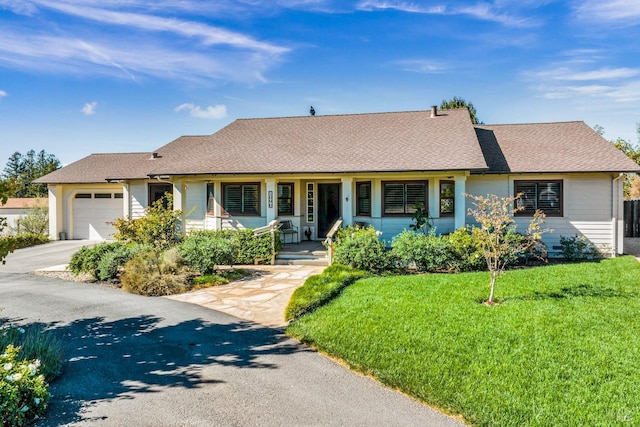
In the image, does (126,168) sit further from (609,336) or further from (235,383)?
(609,336)

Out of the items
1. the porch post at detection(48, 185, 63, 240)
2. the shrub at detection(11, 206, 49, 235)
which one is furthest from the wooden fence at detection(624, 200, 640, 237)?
the shrub at detection(11, 206, 49, 235)

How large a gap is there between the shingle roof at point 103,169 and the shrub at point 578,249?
17882 mm

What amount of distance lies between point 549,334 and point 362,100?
18260 mm

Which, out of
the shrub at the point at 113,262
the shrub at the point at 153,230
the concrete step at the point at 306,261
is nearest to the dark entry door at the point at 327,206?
the concrete step at the point at 306,261

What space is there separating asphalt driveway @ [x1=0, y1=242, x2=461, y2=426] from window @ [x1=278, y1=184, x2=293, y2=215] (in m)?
8.23

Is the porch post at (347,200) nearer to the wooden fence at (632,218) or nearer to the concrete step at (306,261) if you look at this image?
the concrete step at (306,261)

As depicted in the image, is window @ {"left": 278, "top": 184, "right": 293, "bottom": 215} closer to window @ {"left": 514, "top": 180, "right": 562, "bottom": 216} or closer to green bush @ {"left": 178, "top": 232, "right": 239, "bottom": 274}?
green bush @ {"left": 178, "top": 232, "right": 239, "bottom": 274}

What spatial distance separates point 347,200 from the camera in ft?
47.3

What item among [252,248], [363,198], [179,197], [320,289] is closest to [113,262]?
[252,248]

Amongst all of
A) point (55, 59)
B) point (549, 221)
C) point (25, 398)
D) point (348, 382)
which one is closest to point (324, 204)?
point (549, 221)

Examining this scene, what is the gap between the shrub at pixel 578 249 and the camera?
13.6 metres

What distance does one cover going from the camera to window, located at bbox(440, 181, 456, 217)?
14.6m

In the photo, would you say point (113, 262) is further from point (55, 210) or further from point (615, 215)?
point (615, 215)

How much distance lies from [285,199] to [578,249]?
1073 cm
